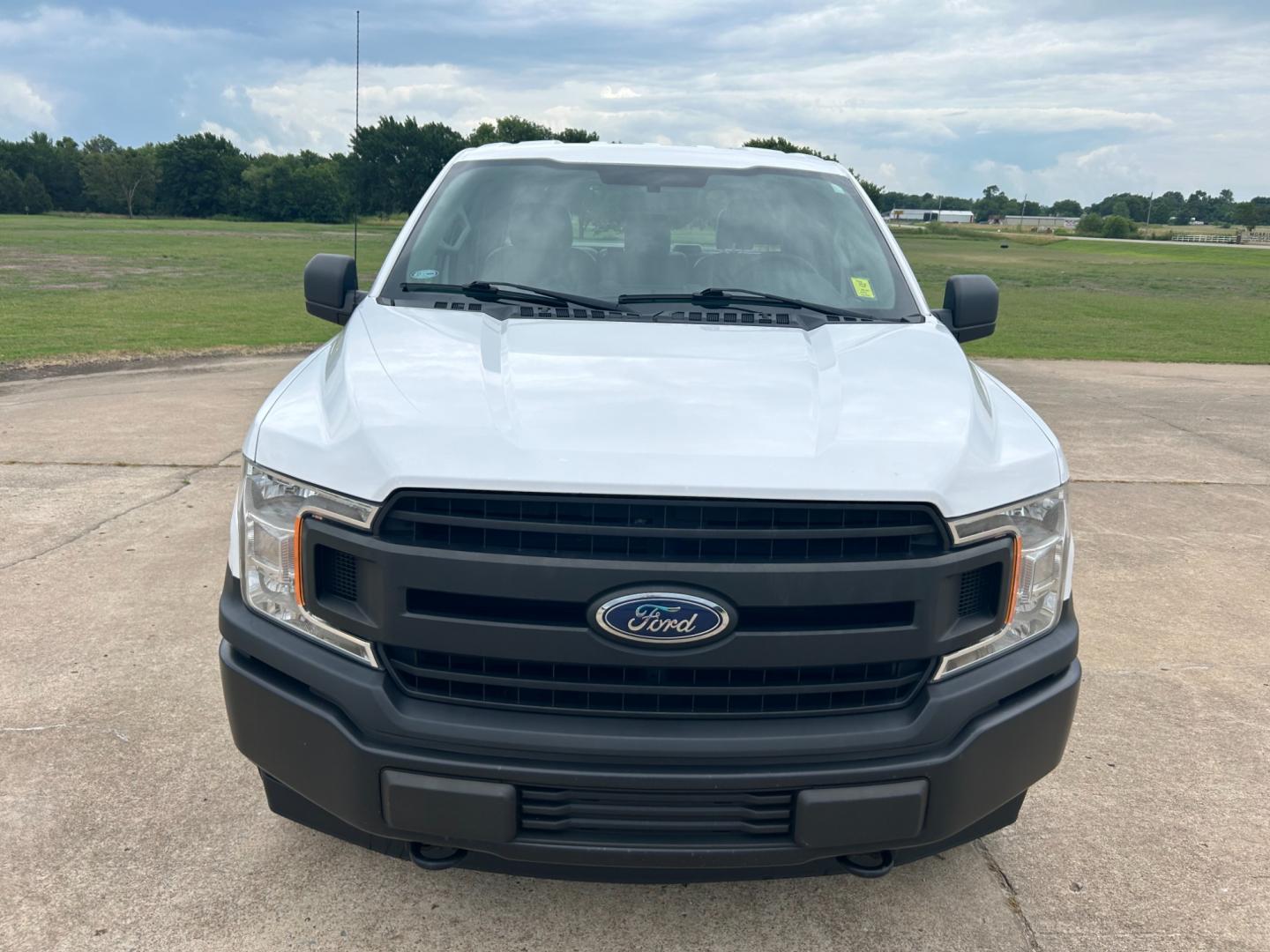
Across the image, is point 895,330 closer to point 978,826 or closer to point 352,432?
point 978,826

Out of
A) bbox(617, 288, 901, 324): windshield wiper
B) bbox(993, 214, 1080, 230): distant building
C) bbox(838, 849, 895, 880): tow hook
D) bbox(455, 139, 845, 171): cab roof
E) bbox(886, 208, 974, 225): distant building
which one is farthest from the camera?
bbox(886, 208, 974, 225): distant building

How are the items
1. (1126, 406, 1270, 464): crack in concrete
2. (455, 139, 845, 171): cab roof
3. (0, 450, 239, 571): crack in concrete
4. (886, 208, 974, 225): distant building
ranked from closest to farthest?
(455, 139, 845, 171): cab roof, (0, 450, 239, 571): crack in concrete, (1126, 406, 1270, 464): crack in concrete, (886, 208, 974, 225): distant building

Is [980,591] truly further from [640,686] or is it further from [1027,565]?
[640,686]

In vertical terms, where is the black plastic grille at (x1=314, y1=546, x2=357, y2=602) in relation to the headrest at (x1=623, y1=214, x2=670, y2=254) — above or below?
below

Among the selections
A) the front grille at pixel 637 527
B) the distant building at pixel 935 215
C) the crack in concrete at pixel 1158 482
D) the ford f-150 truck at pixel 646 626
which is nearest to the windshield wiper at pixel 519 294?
the ford f-150 truck at pixel 646 626

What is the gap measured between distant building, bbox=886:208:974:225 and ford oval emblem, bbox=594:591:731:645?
170727mm

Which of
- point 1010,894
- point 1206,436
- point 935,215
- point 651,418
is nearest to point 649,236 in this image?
point 651,418

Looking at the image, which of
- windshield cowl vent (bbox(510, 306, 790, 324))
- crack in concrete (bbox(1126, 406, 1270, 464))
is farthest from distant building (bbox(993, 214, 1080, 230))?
windshield cowl vent (bbox(510, 306, 790, 324))

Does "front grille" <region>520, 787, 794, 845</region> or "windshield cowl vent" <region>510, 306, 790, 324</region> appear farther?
"windshield cowl vent" <region>510, 306, 790, 324</region>

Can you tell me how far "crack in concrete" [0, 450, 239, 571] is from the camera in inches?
211

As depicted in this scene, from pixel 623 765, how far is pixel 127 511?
4.89m

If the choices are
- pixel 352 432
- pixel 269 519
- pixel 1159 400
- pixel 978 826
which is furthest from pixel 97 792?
pixel 1159 400

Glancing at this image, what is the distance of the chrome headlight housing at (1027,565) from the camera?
7.84 ft

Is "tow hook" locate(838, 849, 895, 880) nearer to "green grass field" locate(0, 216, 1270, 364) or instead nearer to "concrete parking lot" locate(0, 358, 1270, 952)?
"concrete parking lot" locate(0, 358, 1270, 952)
